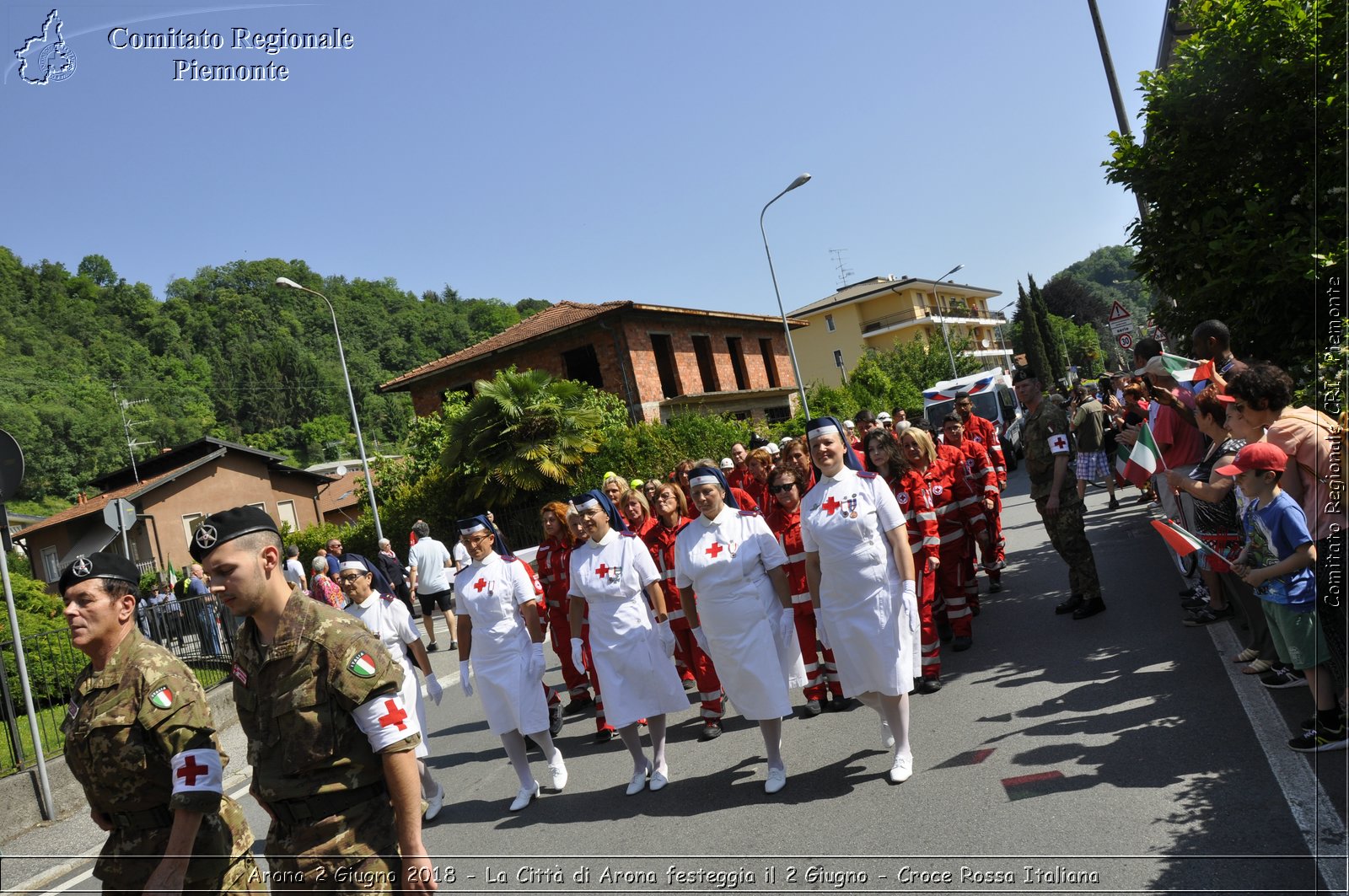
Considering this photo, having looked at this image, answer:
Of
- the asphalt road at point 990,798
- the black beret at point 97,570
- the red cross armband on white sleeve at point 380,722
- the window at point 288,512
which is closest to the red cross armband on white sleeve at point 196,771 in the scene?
the red cross armband on white sleeve at point 380,722

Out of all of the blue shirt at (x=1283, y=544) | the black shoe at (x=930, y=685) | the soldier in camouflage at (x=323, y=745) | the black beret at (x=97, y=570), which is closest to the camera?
the soldier in camouflage at (x=323, y=745)

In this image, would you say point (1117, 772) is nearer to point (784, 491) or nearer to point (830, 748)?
point (830, 748)

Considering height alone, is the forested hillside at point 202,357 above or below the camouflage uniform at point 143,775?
above

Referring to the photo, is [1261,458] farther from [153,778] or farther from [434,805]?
[434,805]

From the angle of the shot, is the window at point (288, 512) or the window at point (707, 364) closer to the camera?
the window at point (707, 364)

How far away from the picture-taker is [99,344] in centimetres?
5062

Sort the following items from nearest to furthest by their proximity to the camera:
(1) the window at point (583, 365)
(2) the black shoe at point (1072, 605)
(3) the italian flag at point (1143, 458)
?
(3) the italian flag at point (1143, 458) < (2) the black shoe at point (1072, 605) < (1) the window at point (583, 365)

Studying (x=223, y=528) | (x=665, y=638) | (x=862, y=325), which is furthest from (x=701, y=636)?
(x=862, y=325)

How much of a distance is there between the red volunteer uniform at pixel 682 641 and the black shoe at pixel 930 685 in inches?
63.1

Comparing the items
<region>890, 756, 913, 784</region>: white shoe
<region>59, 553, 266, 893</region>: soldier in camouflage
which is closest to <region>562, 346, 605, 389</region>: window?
<region>890, 756, 913, 784</region>: white shoe

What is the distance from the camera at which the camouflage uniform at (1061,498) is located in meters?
8.38

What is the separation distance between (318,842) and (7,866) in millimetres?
6636

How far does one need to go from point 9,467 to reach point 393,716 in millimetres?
7414

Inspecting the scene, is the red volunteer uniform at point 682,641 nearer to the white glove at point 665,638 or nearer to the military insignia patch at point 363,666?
the white glove at point 665,638
